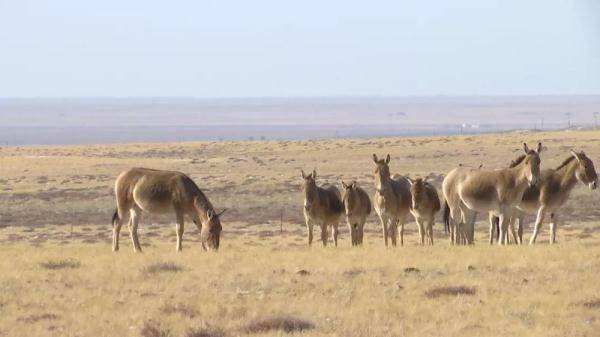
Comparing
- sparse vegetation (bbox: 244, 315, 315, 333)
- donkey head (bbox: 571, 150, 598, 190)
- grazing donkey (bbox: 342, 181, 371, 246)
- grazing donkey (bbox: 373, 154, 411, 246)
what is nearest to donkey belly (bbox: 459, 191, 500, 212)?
grazing donkey (bbox: 373, 154, 411, 246)

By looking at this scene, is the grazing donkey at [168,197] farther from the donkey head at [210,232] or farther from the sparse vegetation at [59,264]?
the sparse vegetation at [59,264]

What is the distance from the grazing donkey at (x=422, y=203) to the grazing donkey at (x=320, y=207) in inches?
74.8

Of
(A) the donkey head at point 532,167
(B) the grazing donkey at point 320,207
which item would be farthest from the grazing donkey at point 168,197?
(A) the donkey head at point 532,167

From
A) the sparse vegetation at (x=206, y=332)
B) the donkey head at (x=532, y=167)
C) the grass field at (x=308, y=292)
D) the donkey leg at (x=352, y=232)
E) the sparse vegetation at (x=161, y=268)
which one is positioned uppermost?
the donkey head at (x=532, y=167)

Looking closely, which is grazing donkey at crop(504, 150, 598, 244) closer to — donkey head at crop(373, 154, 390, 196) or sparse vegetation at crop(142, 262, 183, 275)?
donkey head at crop(373, 154, 390, 196)

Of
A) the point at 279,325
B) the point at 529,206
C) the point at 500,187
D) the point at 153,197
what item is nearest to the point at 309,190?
the point at 153,197

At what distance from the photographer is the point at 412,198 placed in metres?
28.7

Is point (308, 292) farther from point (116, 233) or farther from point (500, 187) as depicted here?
point (116, 233)

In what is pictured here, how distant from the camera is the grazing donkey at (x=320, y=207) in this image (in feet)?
91.5

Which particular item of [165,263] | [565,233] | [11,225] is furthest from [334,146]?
[165,263]

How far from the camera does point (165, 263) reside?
21.2 metres

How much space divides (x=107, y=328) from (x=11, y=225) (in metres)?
36.1

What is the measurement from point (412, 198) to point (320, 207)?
2222 millimetres

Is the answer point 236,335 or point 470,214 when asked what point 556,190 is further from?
point 236,335
